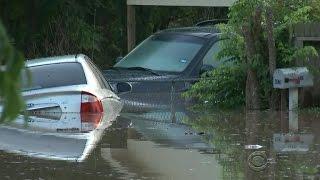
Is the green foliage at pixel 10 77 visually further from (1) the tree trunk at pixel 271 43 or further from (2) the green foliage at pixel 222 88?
(2) the green foliage at pixel 222 88

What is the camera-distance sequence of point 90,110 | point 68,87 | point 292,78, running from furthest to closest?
1. point 292,78
2. point 90,110
3. point 68,87

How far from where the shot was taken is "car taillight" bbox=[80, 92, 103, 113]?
10.3 m

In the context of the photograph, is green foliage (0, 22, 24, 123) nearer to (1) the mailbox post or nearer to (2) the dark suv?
(2) the dark suv

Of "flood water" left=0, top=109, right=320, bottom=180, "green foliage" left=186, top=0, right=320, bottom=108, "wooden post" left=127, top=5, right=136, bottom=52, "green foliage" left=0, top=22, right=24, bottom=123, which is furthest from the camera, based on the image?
"wooden post" left=127, top=5, right=136, bottom=52

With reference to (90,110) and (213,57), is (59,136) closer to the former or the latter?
(90,110)

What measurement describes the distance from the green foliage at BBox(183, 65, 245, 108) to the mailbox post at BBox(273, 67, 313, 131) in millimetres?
890

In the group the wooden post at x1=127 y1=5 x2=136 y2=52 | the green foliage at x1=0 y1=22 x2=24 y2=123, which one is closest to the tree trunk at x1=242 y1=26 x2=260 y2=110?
the wooden post at x1=127 y1=5 x2=136 y2=52

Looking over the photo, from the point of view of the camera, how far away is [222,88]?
1295 cm

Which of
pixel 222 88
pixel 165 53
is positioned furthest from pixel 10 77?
pixel 165 53

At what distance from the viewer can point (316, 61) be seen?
40.9 ft

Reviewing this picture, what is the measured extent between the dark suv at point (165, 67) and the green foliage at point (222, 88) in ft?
0.75

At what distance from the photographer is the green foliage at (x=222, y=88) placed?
41.8 feet

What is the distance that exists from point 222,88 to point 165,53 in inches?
59.3

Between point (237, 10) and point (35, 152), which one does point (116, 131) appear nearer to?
point (35, 152)
